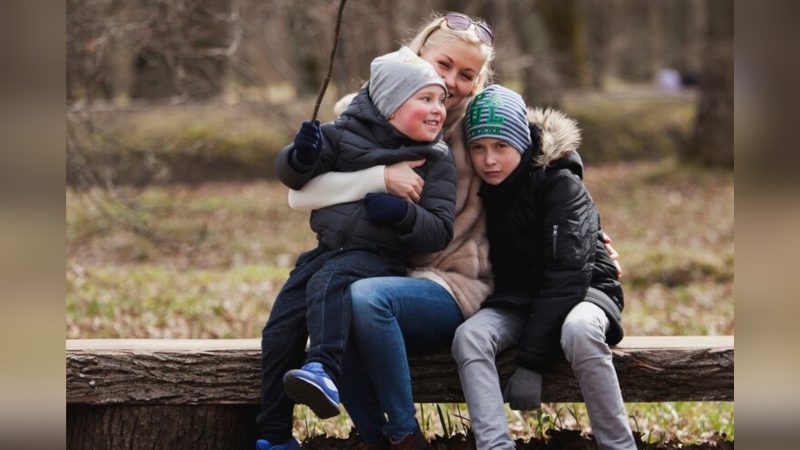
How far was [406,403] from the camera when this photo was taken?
3.40 m

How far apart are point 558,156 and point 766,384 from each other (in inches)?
90.7

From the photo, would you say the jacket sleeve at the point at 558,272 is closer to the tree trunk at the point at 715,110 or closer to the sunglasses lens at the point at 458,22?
the sunglasses lens at the point at 458,22

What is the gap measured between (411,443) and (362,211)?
2.59 feet

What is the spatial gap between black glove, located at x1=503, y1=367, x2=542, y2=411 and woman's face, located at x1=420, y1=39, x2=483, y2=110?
102 cm

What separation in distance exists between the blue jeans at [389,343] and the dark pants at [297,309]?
72 mm

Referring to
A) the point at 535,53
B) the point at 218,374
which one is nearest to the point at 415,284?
the point at 218,374

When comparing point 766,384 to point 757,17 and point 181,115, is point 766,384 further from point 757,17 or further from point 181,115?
point 181,115

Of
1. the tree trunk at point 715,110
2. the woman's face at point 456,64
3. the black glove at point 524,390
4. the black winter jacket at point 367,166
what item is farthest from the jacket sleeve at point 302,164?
the tree trunk at point 715,110

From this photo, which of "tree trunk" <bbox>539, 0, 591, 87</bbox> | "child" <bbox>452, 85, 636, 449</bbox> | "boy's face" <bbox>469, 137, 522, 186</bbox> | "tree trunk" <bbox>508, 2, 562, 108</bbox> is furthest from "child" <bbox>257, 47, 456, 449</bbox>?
"tree trunk" <bbox>539, 0, 591, 87</bbox>

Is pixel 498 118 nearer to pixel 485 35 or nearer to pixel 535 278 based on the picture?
pixel 485 35

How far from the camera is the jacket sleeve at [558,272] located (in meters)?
3.45

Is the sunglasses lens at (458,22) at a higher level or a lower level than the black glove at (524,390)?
higher

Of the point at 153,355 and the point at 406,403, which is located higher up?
the point at 153,355

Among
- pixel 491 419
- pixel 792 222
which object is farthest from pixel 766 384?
pixel 491 419
